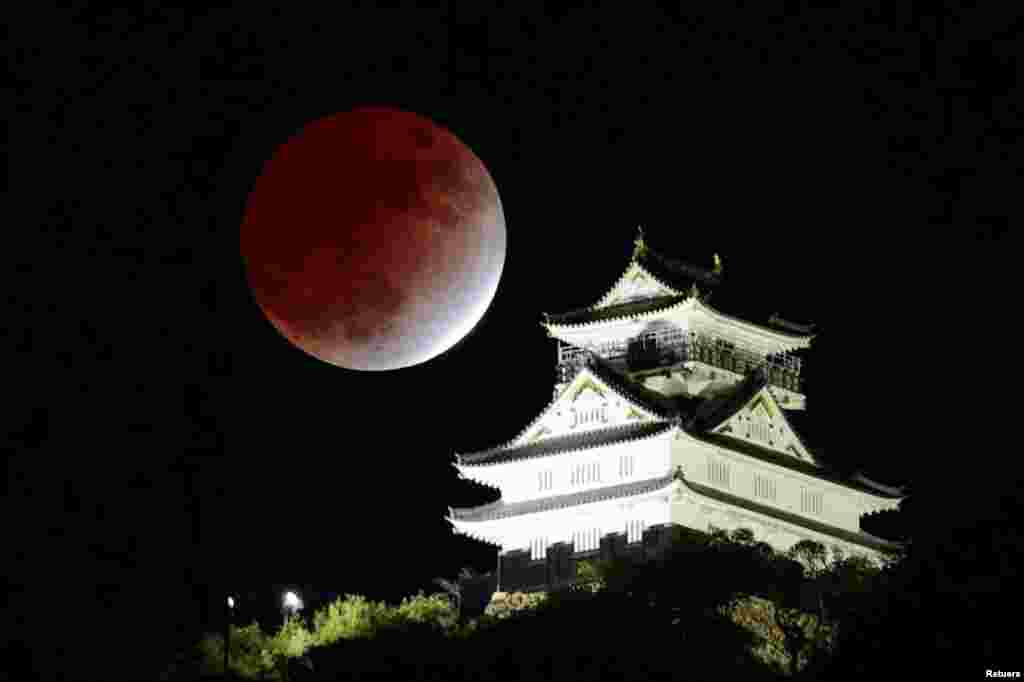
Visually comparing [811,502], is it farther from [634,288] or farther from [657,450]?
[634,288]

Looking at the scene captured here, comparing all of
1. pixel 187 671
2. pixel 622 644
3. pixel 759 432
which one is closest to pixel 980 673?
pixel 622 644

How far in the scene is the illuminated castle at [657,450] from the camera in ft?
184

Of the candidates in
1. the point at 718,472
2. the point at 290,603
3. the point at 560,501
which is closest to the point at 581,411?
the point at 560,501

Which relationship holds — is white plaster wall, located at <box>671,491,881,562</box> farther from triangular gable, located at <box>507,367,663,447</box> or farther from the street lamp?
the street lamp

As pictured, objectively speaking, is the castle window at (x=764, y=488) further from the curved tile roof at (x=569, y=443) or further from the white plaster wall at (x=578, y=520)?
the white plaster wall at (x=578, y=520)

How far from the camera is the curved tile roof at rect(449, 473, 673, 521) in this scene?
55500 mm

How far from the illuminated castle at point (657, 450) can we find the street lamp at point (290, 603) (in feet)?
19.4

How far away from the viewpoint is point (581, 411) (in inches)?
2336

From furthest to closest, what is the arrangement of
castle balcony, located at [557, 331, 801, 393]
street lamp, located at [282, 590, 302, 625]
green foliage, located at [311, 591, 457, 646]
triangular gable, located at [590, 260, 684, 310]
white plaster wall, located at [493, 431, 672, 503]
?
triangular gable, located at [590, 260, 684, 310] → castle balcony, located at [557, 331, 801, 393] → white plaster wall, located at [493, 431, 672, 503] → street lamp, located at [282, 590, 302, 625] → green foliage, located at [311, 591, 457, 646]

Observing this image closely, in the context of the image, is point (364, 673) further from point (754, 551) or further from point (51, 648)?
point (754, 551)

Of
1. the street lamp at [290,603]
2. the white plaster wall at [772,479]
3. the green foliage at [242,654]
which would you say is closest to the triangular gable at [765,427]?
the white plaster wall at [772,479]

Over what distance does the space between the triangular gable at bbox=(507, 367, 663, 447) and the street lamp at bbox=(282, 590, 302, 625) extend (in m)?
8.70

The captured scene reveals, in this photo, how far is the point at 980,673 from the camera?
1443 inches

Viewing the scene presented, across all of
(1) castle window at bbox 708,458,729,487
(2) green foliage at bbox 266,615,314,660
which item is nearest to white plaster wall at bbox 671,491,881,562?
(1) castle window at bbox 708,458,729,487
